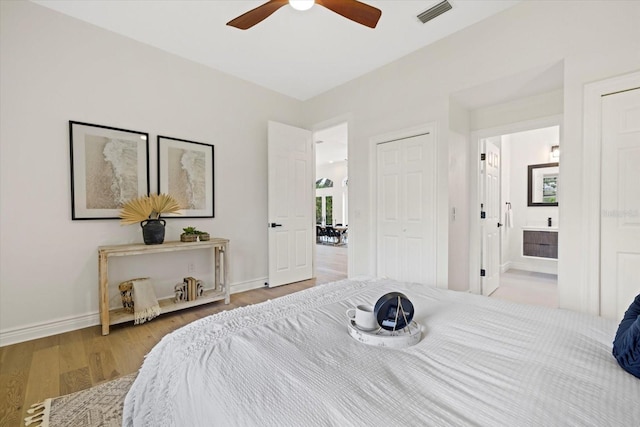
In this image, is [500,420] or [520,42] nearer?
[500,420]

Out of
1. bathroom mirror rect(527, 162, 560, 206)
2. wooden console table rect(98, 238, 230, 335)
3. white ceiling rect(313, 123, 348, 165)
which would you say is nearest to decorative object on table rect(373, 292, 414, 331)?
wooden console table rect(98, 238, 230, 335)

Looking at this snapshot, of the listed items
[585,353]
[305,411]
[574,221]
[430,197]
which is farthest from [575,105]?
[305,411]

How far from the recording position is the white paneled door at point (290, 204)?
412 centimetres

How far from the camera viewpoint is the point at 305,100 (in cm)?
469

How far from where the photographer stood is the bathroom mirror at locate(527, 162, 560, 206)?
507 centimetres

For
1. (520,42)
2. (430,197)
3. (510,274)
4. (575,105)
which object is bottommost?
(510,274)

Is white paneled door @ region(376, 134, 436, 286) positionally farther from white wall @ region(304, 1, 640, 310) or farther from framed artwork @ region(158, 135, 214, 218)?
framed artwork @ region(158, 135, 214, 218)

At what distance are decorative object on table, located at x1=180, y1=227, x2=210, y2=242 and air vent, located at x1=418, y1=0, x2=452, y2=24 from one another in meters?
3.22

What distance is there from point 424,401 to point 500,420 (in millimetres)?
170

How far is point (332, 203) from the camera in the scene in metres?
11.6

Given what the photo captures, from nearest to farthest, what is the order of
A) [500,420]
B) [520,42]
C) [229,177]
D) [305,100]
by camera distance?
[500,420] < [520,42] < [229,177] < [305,100]

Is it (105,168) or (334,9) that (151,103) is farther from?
(334,9)

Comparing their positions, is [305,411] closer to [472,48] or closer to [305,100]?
[472,48]

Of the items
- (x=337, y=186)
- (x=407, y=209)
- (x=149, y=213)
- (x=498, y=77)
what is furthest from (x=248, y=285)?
(x=337, y=186)
